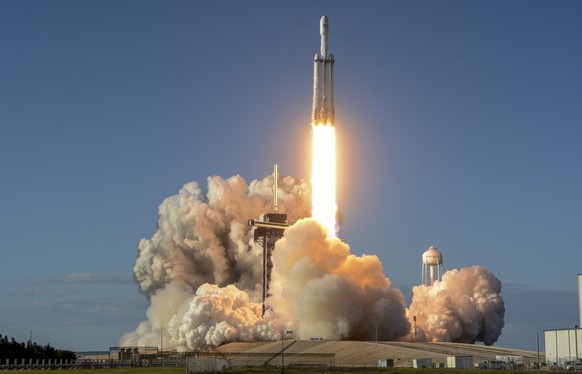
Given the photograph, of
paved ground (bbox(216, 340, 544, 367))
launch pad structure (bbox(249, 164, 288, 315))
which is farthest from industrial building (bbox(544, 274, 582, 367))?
launch pad structure (bbox(249, 164, 288, 315))

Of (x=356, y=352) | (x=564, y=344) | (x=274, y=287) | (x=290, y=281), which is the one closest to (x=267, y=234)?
(x=274, y=287)

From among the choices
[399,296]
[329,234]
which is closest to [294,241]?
[329,234]

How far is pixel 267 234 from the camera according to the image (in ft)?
589

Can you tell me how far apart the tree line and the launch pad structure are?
4016cm

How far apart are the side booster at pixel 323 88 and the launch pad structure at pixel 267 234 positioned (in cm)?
2489

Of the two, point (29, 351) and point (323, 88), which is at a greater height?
point (323, 88)

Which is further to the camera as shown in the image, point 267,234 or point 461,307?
point 267,234

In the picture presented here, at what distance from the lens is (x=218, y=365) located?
126 m

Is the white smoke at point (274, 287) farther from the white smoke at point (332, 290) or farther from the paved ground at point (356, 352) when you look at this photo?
the paved ground at point (356, 352)

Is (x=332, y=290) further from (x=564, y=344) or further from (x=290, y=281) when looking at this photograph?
(x=564, y=344)

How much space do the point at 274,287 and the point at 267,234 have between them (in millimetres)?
9051

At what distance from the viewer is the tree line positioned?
138200mm

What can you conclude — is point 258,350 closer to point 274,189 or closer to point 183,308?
point 183,308

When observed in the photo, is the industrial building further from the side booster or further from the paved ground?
the side booster
